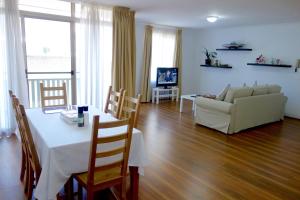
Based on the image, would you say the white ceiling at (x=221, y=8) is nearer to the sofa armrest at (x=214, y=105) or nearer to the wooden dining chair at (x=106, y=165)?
the sofa armrest at (x=214, y=105)

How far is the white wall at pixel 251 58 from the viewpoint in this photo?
575cm

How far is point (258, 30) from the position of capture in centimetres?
633

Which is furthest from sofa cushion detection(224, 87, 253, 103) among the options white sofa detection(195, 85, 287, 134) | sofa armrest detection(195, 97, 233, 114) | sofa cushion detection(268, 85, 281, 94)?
sofa cushion detection(268, 85, 281, 94)

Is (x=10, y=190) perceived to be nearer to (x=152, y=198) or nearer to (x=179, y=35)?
(x=152, y=198)

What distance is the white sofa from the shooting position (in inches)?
168

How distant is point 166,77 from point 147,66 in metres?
0.74

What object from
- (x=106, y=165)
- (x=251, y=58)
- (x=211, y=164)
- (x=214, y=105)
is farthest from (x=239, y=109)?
(x=106, y=165)

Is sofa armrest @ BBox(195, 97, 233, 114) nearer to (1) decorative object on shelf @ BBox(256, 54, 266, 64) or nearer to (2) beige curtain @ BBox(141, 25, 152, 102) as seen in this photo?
(2) beige curtain @ BBox(141, 25, 152, 102)

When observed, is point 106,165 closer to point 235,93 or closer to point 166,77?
point 235,93

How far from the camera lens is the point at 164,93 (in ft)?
24.7

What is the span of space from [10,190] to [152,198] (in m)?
1.45

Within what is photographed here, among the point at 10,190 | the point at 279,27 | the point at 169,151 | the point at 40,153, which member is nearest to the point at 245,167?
the point at 169,151

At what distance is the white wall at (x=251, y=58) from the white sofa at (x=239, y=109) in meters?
1.01

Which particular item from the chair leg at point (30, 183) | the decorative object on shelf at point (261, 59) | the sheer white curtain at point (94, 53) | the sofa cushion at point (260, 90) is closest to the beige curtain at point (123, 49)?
the sheer white curtain at point (94, 53)
